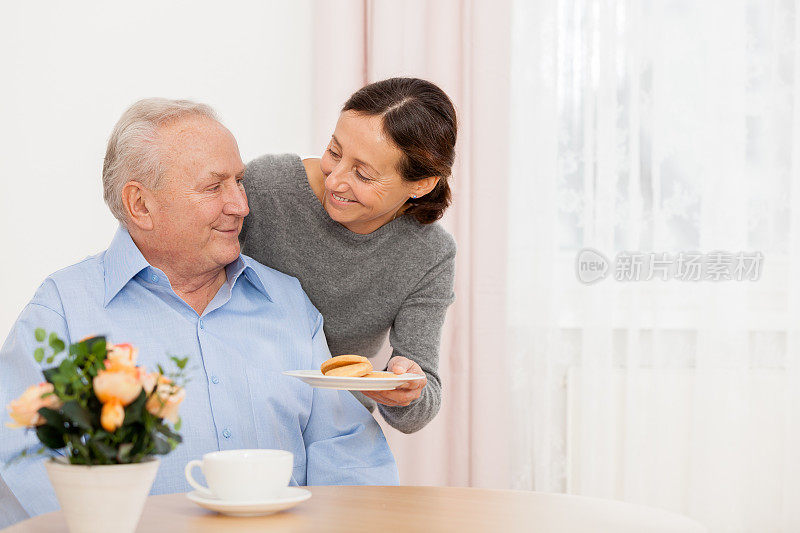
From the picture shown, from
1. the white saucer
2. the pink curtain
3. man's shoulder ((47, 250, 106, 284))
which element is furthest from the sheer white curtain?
the white saucer

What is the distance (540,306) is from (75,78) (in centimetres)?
175

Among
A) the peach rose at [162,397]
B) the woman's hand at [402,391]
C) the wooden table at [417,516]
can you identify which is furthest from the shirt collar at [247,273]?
the peach rose at [162,397]

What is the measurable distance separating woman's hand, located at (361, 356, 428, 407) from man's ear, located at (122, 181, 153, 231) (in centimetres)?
54

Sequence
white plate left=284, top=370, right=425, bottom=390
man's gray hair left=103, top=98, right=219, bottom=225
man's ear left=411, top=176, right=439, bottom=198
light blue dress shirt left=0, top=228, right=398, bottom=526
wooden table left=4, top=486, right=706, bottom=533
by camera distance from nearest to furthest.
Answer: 1. wooden table left=4, top=486, right=706, bottom=533
2. white plate left=284, top=370, right=425, bottom=390
3. light blue dress shirt left=0, top=228, right=398, bottom=526
4. man's gray hair left=103, top=98, right=219, bottom=225
5. man's ear left=411, top=176, right=439, bottom=198

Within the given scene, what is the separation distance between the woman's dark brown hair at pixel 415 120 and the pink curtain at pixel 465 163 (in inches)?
38.0

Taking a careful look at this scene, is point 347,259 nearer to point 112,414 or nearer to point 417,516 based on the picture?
point 417,516

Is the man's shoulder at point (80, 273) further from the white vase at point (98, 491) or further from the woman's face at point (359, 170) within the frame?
the white vase at point (98, 491)

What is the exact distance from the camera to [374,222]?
1.86 metres

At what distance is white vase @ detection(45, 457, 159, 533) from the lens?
2.76ft

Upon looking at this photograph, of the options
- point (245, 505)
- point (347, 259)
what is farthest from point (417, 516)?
point (347, 259)

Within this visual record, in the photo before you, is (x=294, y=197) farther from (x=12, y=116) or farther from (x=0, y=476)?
(x=12, y=116)

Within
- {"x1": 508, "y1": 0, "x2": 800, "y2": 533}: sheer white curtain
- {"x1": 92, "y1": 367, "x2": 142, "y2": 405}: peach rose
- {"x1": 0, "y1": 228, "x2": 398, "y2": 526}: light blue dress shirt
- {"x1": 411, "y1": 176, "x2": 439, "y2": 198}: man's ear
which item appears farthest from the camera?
{"x1": 508, "y1": 0, "x2": 800, "y2": 533}: sheer white curtain

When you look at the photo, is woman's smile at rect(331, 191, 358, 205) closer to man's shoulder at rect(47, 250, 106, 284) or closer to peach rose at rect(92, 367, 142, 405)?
man's shoulder at rect(47, 250, 106, 284)

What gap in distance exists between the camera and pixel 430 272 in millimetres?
1892
